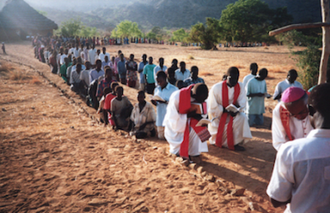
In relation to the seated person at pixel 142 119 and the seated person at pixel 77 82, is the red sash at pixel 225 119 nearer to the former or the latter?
the seated person at pixel 142 119

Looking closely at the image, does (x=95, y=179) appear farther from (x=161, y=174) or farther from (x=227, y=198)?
(x=227, y=198)

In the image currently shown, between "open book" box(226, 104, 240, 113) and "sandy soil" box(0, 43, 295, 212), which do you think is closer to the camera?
"sandy soil" box(0, 43, 295, 212)

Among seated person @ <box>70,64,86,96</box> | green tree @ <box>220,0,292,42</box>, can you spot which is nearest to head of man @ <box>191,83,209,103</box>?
seated person @ <box>70,64,86,96</box>

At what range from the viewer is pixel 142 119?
6203 mm

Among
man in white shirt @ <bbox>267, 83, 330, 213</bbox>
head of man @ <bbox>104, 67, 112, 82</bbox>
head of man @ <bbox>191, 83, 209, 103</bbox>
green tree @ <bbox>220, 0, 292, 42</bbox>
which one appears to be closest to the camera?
man in white shirt @ <bbox>267, 83, 330, 213</bbox>

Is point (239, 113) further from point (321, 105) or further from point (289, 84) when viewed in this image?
point (321, 105)

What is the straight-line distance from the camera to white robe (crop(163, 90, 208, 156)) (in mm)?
4518

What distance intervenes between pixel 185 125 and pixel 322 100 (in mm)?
2969

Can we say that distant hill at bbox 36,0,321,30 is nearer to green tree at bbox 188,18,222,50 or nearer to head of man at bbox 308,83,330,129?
green tree at bbox 188,18,222,50

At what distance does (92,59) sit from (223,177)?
494 inches

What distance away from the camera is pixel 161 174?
416 cm

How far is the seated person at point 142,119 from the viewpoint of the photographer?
619cm

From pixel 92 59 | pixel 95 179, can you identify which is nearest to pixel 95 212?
pixel 95 179

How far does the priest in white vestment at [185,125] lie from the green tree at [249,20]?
34.3m
